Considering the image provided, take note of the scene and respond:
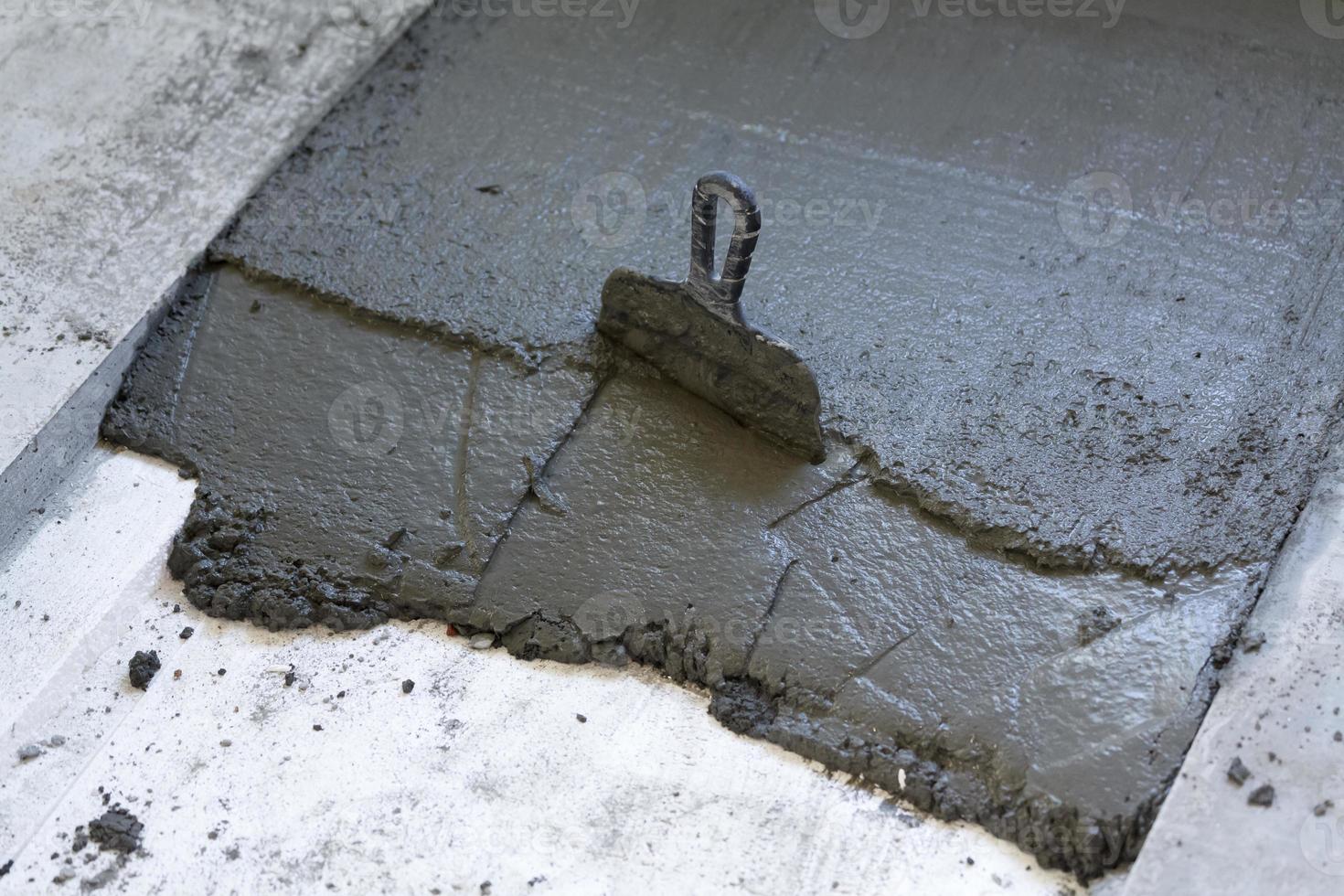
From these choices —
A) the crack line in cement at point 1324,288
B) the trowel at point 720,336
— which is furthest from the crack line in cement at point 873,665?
the crack line in cement at point 1324,288

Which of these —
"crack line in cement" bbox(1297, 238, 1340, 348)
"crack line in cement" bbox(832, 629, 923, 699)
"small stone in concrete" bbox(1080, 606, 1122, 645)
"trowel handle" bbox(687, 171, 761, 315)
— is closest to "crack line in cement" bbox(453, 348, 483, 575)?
"trowel handle" bbox(687, 171, 761, 315)

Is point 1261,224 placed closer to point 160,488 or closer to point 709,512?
point 709,512

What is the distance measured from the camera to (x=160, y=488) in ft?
9.12

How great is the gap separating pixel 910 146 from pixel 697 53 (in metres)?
0.68

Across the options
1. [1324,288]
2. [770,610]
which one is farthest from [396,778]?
[1324,288]

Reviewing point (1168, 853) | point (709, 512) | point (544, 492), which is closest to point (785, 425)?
point (709, 512)

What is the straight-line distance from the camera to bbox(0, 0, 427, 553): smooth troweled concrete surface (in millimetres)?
2859

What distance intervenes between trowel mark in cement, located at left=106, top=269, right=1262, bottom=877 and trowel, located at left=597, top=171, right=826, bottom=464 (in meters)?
0.06

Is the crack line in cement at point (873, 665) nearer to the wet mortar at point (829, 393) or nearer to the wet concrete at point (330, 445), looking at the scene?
the wet mortar at point (829, 393)

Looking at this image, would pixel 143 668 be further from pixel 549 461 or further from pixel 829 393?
pixel 829 393

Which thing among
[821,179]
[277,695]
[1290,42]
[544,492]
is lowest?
[277,695]

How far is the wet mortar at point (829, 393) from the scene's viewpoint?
235 cm

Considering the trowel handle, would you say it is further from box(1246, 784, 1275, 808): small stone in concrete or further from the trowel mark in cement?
box(1246, 784, 1275, 808): small stone in concrete

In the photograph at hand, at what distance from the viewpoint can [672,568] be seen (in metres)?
2.51
